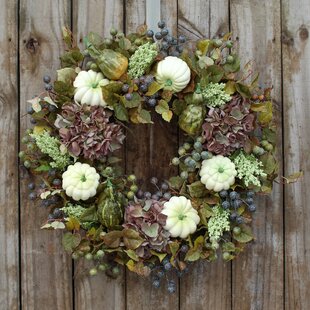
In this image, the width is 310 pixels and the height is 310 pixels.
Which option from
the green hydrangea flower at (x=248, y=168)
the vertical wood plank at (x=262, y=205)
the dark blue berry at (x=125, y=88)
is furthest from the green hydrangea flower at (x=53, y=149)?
the vertical wood plank at (x=262, y=205)

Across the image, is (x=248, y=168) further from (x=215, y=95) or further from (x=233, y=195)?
(x=215, y=95)

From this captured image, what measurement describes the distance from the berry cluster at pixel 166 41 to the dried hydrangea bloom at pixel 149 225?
1.27 ft

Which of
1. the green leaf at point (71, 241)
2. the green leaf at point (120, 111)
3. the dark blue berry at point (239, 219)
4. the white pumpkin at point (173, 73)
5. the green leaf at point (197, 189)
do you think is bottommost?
the green leaf at point (71, 241)

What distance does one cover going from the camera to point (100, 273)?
1584mm

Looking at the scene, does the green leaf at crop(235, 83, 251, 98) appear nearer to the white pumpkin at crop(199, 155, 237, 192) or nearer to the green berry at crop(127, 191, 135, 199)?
the white pumpkin at crop(199, 155, 237, 192)

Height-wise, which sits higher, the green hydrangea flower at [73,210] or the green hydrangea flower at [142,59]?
the green hydrangea flower at [142,59]

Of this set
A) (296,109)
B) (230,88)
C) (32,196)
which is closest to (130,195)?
(32,196)

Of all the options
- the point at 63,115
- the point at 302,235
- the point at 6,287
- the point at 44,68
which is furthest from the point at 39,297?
the point at 302,235

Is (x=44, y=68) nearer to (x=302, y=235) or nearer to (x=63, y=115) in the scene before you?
(x=63, y=115)

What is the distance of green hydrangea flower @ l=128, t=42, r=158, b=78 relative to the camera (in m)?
1.42

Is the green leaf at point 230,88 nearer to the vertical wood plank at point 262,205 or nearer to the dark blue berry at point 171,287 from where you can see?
the vertical wood plank at point 262,205

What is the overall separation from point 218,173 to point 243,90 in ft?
0.71

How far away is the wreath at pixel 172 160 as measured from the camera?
143cm

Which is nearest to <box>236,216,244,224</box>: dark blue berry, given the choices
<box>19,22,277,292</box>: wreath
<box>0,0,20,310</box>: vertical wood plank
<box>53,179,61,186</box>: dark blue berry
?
<box>19,22,277,292</box>: wreath
